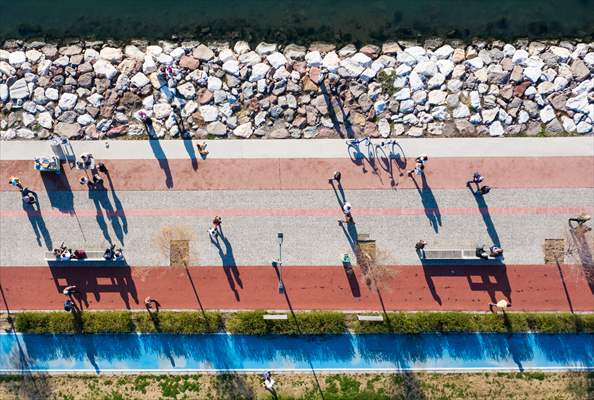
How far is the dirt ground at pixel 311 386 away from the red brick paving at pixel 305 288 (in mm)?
2656

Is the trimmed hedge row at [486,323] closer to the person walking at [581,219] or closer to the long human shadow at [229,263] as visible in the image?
the person walking at [581,219]

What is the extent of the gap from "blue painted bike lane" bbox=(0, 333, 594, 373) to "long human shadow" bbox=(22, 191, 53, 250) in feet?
12.3

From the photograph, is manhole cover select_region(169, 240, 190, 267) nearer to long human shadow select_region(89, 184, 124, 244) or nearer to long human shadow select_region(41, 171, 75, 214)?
long human shadow select_region(89, 184, 124, 244)

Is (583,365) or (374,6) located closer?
(583,365)

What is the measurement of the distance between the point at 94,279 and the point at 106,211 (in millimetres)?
2753

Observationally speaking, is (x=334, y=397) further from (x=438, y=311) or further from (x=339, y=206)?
(x=339, y=206)

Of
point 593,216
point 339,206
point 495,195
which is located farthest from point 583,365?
point 339,206

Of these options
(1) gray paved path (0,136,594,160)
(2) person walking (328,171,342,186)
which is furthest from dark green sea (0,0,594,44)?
(2) person walking (328,171,342,186)

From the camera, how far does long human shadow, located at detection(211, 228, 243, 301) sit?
743 inches

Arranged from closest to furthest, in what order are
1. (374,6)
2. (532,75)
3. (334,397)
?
(334,397)
(532,75)
(374,6)

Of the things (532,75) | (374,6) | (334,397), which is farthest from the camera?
(374,6)

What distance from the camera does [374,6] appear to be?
21297 mm

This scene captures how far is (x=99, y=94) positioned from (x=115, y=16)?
13.4 ft

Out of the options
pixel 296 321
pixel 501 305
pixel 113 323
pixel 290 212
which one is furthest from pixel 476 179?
pixel 113 323
